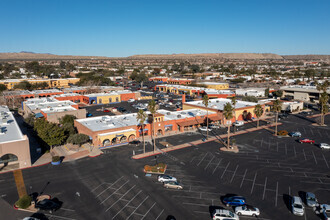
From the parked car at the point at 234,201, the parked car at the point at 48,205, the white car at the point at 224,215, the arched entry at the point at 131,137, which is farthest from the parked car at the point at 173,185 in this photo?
the arched entry at the point at 131,137

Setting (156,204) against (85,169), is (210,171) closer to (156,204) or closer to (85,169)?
(156,204)

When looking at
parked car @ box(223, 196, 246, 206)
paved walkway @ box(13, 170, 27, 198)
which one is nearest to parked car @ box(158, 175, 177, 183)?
parked car @ box(223, 196, 246, 206)

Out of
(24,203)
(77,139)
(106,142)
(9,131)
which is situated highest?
(9,131)

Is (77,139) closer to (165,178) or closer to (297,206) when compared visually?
(165,178)

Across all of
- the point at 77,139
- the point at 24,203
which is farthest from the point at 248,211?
the point at 77,139

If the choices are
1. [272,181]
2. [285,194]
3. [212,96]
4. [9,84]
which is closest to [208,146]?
[272,181]

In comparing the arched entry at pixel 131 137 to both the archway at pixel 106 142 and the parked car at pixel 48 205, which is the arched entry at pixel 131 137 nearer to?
the archway at pixel 106 142
